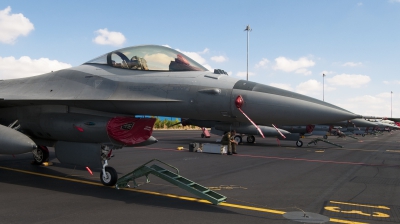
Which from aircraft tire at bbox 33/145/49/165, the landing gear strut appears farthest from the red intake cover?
aircraft tire at bbox 33/145/49/165

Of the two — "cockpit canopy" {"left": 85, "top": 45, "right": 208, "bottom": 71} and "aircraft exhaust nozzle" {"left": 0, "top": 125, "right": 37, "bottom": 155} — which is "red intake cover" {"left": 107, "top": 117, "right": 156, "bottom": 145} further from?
"aircraft exhaust nozzle" {"left": 0, "top": 125, "right": 37, "bottom": 155}

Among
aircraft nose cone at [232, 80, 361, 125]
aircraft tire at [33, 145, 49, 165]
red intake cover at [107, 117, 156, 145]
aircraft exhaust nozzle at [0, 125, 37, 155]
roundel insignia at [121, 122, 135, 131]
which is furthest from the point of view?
aircraft tire at [33, 145, 49, 165]

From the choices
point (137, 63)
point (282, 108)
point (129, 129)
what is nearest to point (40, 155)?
point (129, 129)

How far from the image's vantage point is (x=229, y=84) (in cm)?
614

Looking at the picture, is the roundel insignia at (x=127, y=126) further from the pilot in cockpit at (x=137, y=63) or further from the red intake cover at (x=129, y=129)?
the pilot in cockpit at (x=137, y=63)

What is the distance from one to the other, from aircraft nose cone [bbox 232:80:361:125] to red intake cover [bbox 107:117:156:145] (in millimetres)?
2583

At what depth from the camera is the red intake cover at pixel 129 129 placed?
23.6ft

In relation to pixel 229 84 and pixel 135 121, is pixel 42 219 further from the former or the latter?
pixel 229 84

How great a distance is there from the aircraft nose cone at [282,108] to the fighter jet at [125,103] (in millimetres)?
16

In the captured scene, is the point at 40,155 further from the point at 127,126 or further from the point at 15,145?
the point at 127,126

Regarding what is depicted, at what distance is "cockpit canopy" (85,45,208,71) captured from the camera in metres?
6.98

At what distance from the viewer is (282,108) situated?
224 inches

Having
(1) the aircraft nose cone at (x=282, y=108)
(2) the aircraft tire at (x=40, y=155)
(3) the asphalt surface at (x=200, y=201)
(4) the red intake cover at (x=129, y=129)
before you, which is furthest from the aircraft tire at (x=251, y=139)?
(1) the aircraft nose cone at (x=282, y=108)

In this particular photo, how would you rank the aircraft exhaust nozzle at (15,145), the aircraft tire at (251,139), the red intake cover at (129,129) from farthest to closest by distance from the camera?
the aircraft tire at (251,139), the red intake cover at (129,129), the aircraft exhaust nozzle at (15,145)
